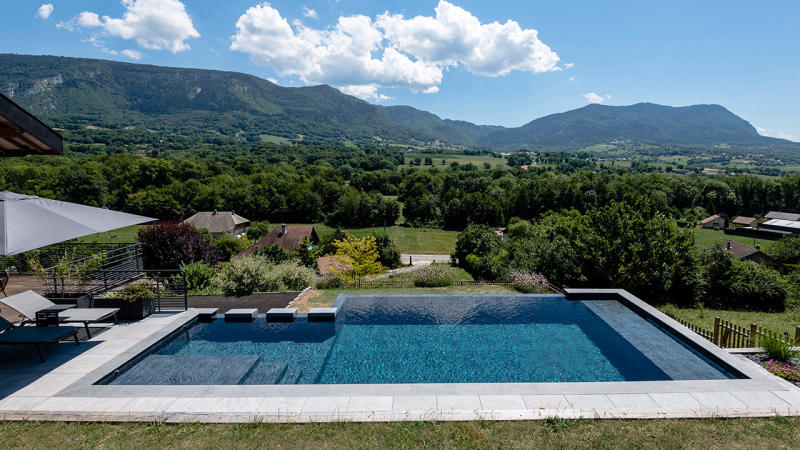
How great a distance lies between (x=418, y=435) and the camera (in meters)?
4.81

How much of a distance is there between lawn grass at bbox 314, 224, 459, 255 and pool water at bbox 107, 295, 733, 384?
42054mm

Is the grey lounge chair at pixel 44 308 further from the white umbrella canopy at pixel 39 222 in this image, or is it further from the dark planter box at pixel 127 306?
the white umbrella canopy at pixel 39 222

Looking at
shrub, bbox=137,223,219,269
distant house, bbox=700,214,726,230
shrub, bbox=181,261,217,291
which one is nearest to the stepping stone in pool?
shrub, bbox=181,261,217,291

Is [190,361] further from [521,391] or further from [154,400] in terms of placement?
[521,391]

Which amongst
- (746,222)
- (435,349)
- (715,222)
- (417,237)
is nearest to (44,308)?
(435,349)

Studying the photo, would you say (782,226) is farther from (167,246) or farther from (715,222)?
(167,246)

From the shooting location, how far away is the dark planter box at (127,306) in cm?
857

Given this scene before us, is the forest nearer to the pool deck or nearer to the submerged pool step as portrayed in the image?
the pool deck

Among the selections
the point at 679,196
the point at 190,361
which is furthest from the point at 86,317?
the point at 679,196

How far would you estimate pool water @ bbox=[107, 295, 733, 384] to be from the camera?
7039 millimetres

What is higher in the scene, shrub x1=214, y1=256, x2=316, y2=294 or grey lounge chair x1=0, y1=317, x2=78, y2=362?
grey lounge chair x1=0, y1=317, x2=78, y2=362

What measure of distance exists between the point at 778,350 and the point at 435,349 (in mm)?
6744

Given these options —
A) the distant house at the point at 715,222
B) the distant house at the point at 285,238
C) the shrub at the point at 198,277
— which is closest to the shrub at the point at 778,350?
the shrub at the point at 198,277

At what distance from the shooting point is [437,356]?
8.05 meters
